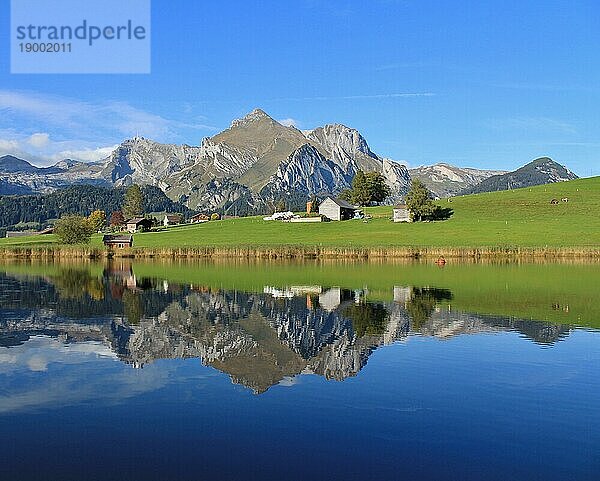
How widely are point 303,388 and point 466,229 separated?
120022 mm

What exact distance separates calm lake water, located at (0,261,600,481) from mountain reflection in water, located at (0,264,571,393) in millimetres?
195

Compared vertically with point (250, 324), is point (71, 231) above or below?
above

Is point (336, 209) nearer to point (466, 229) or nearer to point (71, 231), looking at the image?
point (466, 229)

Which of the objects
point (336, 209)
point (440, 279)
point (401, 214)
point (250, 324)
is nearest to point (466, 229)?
point (401, 214)

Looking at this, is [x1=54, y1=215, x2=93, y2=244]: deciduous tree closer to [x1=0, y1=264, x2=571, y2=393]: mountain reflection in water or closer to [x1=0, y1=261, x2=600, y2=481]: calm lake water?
[x1=0, y1=264, x2=571, y2=393]: mountain reflection in water

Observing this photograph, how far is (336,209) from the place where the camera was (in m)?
184

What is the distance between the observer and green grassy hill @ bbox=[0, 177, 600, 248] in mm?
123562

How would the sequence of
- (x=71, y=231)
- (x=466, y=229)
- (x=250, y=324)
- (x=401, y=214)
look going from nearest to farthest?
(x=250, y=324), (x=466, y=229), (x=71, y=231), (x=401, y=214)

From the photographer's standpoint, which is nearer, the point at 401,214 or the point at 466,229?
the point at 466,229

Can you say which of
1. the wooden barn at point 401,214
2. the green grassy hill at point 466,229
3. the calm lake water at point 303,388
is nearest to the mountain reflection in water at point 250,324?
the calm lake water at point 303,388

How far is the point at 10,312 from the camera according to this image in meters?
47.0

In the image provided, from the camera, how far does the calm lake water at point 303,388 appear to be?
16.9 m

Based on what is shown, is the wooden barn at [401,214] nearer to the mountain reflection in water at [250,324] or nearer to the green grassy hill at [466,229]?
the green grassy hill at [466,229]

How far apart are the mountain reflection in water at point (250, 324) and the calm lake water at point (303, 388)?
0.20 meters
